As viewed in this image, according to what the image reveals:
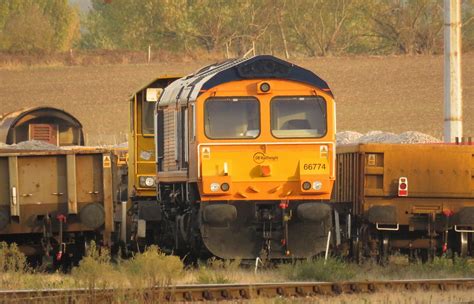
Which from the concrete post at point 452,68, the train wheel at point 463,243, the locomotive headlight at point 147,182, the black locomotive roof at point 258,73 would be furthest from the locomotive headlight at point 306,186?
the concrete post at point 452,68

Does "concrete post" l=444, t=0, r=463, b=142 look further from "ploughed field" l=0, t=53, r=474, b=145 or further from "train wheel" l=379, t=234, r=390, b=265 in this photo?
"ploughed field" l=0, t=53, r=474, b=145

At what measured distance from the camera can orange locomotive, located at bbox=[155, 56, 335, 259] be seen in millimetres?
19047

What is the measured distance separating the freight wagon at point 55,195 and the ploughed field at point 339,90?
119 ft

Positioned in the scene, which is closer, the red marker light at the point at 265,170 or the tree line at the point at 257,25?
the red marker light at the point at 265,170

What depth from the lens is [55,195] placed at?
19.2 m

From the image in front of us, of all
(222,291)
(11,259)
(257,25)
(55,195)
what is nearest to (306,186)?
(55,195)

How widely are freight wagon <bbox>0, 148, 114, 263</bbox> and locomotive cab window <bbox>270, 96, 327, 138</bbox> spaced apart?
280cm

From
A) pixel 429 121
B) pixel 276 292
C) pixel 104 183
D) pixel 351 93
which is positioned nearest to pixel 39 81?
pixel 351 93

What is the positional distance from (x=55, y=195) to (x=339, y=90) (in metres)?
Answer: 48.4

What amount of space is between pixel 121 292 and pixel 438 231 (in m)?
8.49

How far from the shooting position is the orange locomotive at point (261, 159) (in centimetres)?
1905

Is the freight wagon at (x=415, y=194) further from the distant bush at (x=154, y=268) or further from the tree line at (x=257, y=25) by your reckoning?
the tree line at (x=257, y=25)

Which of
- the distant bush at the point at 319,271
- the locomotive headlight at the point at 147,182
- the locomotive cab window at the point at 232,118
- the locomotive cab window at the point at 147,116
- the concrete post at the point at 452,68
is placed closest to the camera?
the distant bush at the point at 319,271

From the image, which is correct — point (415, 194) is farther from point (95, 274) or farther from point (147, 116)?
point (95, 274)
